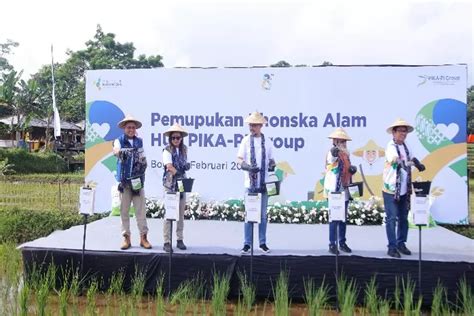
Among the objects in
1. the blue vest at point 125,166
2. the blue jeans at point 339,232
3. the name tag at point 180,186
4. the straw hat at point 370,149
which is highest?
the straw hat at point 370,149

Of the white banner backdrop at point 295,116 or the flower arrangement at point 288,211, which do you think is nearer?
the flower arrangement at point 288,211

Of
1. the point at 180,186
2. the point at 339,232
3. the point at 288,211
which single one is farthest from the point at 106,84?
the point at 339,232

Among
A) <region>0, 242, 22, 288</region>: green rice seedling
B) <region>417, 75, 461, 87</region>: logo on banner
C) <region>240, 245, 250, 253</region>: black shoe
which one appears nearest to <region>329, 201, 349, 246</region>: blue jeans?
<region>240, 245, 250, 253</region>: black shoe

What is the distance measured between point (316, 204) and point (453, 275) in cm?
301

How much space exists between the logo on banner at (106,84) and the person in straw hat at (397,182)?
453cm

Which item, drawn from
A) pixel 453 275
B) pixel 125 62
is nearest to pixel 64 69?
pixel 125 62

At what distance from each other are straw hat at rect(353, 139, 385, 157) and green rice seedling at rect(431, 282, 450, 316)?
314 cm

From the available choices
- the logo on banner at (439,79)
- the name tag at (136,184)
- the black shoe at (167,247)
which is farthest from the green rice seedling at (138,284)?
the logo on banner at (439,79)

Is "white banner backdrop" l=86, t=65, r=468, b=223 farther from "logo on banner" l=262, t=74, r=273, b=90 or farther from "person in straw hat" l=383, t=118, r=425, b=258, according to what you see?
"person in straw hat" l=383, t=118, r=425, b=258

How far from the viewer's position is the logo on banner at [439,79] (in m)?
6.87

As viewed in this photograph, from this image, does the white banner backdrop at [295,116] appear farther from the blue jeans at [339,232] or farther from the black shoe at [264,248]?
the black shoe at [264,248]

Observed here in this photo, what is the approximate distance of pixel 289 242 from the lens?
16.8 feet

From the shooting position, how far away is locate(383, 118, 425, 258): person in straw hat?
4.33 meters

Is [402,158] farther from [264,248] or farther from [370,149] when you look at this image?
[370,149]
